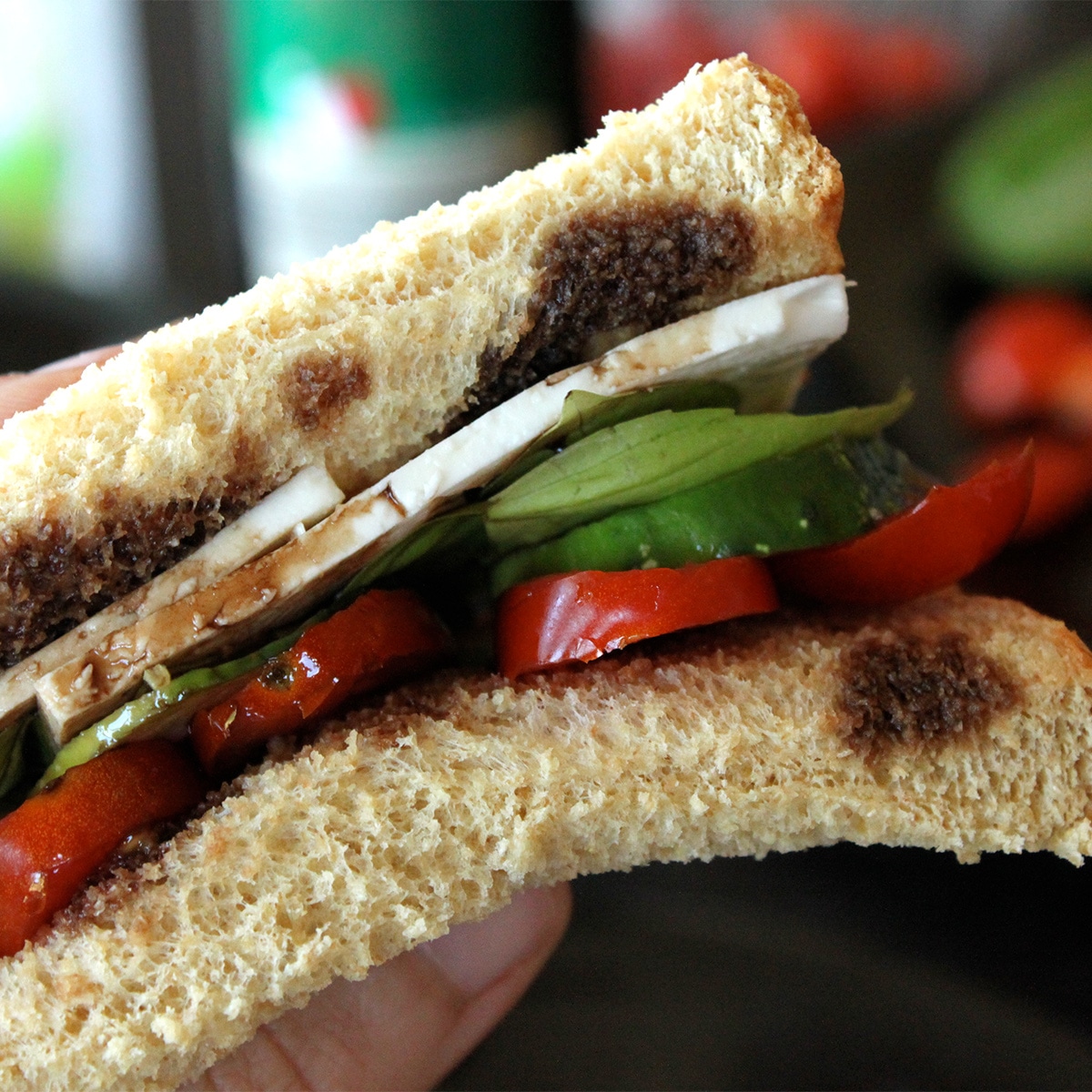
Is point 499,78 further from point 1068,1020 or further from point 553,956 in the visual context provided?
point 1068,1020

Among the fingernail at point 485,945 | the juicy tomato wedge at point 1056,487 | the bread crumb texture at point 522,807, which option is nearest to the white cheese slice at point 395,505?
the bread crumb texture at point 522,807

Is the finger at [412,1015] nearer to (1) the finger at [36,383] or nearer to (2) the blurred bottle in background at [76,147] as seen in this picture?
(1) the finger at [36,383]

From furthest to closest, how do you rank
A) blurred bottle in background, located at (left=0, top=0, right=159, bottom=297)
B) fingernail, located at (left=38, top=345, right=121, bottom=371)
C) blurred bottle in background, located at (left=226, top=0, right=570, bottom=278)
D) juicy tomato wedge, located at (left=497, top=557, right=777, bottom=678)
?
blurred bottle in background, located at (left=0, top=0, right=159, bottom=297) < blurred bottle in background, located at (left=226, top=0, right=570, bottom=278) < fingernail, located at (left=38, top=345, right=121, bottom=371) < juicy tomato wedge, located at (left=497, top=557, right=777, bottom=678)

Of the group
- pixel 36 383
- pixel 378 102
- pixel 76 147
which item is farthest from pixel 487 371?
pixel 76 147

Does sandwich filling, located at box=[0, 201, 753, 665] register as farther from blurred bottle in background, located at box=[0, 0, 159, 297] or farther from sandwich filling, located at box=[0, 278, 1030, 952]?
blurred bottle in background, located at box=[0, 0, 159, 297]

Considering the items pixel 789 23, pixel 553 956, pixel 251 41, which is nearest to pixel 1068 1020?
pixel 553 956

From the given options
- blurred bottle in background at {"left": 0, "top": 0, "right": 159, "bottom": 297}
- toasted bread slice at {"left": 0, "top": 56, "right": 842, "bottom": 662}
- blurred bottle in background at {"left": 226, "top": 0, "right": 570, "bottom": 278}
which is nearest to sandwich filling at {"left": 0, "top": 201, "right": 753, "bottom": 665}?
toasted bread slice at {"left": 0, "top": 56, "right": 842, "bottom": 662}
